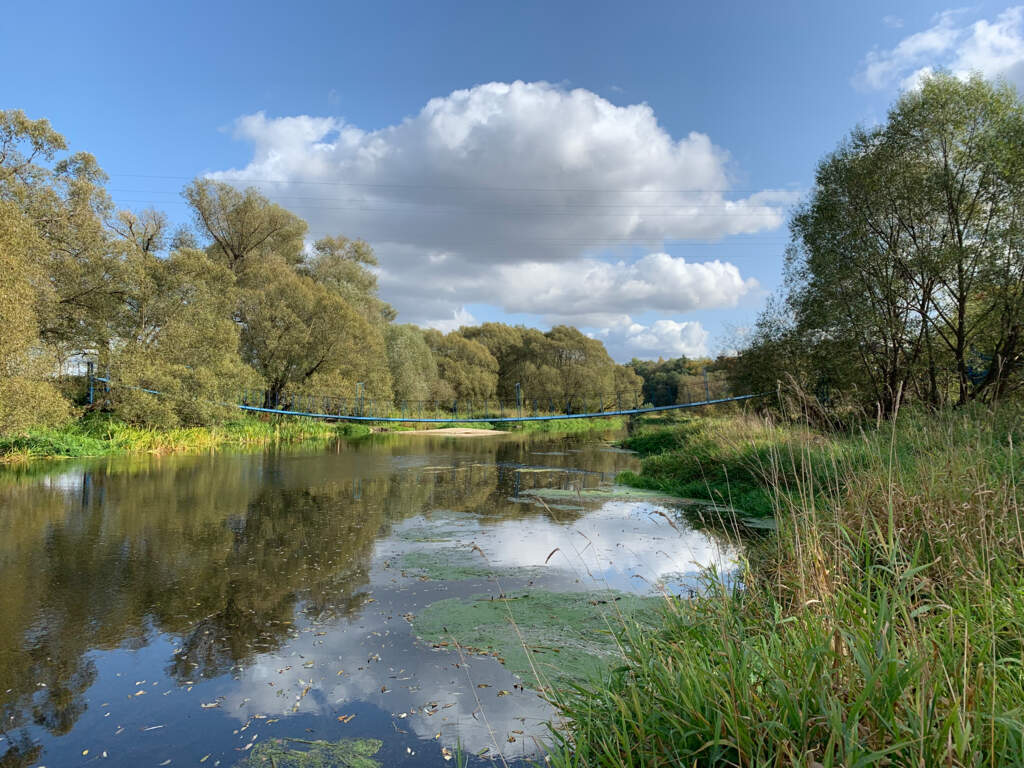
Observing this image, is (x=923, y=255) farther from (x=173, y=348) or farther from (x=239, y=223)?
(x=239, y=223)

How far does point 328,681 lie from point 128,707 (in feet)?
3.23

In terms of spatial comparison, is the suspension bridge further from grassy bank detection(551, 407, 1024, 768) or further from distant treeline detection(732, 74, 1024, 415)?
grassy bank detection(551, 407, 1024, 768)

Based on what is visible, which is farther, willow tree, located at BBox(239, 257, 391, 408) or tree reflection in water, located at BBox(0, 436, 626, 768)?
willow tree, located at BBox(239, 257, 391, 408)

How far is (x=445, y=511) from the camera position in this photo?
8844 mm

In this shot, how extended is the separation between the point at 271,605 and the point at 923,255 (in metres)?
14.7

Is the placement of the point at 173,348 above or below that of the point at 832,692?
above

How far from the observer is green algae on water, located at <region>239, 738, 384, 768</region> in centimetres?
254

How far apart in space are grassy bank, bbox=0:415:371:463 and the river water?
164 inches

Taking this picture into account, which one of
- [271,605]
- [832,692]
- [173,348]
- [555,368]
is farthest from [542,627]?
[555,368]

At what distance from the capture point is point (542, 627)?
4012 millimetres

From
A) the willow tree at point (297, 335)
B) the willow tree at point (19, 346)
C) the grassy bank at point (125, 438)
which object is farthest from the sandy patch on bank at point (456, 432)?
the willow tree at point (19, 346)

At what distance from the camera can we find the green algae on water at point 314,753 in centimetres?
254

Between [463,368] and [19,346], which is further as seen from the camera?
[463,368]

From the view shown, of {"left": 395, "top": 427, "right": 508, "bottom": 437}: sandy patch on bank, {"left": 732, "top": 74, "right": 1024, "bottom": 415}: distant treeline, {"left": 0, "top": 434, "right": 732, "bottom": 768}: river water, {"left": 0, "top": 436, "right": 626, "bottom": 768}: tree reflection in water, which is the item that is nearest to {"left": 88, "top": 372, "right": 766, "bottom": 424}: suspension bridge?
{"left": 395, "top": 427, "right": 508, "bottom": 437}: sandy patch on bank
